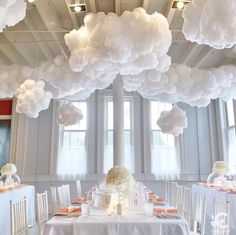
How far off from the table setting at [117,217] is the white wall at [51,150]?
4.18m

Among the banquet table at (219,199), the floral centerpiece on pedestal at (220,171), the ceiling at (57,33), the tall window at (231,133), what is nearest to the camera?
the banquet table at (219,199)

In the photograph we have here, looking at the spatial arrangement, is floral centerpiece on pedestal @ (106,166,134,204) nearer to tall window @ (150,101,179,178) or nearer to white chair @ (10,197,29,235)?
white chair @ (10,197,29,235)

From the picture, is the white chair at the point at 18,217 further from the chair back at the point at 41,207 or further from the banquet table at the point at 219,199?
the banquet table at the point at 219,199

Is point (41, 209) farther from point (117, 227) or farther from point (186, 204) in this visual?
point (186, 204)

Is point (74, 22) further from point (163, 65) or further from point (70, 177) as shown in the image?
point (70, 177)

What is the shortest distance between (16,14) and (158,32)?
61.6 inches

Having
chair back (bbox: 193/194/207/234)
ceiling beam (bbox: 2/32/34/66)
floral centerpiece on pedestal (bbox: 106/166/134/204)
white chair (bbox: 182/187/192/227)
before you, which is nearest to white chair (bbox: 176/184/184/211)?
white chair (bbox: 182/187/192/227)

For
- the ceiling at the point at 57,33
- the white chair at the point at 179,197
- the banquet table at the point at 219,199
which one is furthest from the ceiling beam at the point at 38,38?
the banquet table at the point at 219,199

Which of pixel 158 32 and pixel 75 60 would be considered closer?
pixel 158 32

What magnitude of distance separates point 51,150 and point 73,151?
1.90 ft

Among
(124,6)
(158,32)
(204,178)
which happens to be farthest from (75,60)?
(204,178)

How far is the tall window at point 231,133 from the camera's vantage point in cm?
689

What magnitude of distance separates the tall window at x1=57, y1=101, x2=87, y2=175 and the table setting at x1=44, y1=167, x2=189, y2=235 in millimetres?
3979

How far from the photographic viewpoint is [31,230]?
566 centimetres
